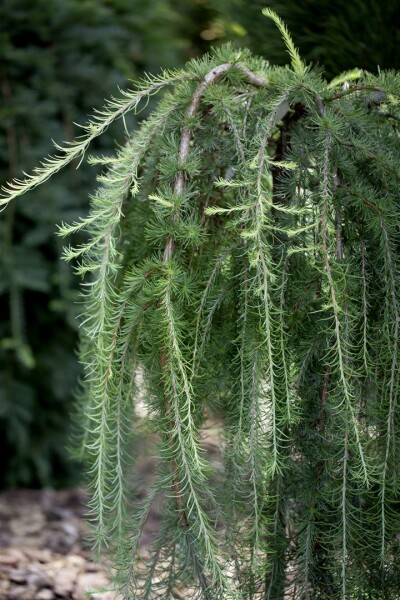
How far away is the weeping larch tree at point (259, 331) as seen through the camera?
1306 millimetres

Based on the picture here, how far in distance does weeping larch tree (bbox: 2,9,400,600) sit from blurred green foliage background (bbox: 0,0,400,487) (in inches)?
51.1

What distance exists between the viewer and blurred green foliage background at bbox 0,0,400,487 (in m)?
2.84

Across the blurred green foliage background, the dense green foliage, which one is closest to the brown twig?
the blurred green foliage background

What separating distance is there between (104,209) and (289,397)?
18.1 inches

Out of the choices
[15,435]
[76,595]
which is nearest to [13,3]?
[15,435]

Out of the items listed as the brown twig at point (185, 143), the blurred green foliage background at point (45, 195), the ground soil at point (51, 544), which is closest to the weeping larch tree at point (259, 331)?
the brown twig at point (185, 143)

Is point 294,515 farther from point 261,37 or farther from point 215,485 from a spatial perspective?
point 261,37

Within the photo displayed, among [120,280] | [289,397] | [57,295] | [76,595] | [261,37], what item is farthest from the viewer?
[57,295]

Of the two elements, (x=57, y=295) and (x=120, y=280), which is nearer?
(x=120, y=280)

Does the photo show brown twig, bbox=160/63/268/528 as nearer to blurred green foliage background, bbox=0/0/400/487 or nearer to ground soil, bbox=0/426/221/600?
ground soil, bbox=0/426/221/600

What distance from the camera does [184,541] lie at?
1.33m

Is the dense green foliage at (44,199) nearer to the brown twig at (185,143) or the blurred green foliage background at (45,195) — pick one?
the blurred green foliage background at (45,195)

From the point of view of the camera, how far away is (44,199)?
9.29ft

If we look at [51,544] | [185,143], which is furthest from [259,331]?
[51,544]
